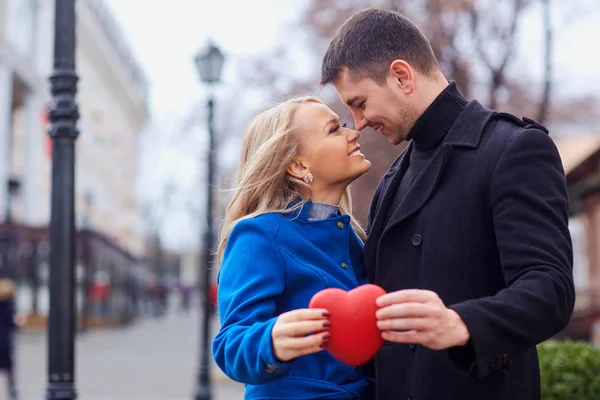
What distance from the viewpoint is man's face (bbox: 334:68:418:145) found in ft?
8.67

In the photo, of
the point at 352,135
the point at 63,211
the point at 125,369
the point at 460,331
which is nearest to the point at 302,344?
the point at 460,331

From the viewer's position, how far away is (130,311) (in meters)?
39.9

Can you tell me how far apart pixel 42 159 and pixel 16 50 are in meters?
5.81

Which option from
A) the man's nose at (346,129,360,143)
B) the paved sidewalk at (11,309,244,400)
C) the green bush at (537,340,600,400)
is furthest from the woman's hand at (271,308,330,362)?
the paved sidewalk at (11,309,244,400)

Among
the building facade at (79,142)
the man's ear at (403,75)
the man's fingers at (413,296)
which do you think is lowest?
the man's fingers at (413,296)

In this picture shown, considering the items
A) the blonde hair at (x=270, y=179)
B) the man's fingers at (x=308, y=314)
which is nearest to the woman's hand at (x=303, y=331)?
the man's fingers at (x=308, y=314)

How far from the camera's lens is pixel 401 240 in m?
2.59

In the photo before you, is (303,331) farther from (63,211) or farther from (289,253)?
(63,211)

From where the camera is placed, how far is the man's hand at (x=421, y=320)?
1956mm

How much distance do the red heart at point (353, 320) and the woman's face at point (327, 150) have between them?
2.50 feet

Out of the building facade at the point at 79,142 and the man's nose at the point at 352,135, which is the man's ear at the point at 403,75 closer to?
the man's nose at the point at 352,135


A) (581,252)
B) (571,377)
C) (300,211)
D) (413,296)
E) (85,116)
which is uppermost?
(85,116)

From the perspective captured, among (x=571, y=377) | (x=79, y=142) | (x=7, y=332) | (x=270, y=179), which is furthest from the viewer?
(x=79, y=142)

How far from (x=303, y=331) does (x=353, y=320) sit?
0.42 ft
